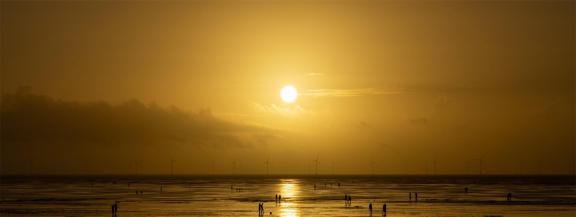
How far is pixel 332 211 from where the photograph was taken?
336 ft

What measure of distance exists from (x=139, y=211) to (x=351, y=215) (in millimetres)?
30054

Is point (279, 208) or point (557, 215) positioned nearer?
point (557, 215)

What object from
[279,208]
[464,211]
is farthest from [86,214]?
[464,211]

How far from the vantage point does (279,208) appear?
110 m

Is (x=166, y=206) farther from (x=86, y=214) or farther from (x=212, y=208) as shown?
(x=86, y=214)

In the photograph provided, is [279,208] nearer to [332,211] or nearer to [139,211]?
[332,211]

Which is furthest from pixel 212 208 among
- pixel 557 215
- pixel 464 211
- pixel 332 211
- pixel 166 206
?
pixel 557 215

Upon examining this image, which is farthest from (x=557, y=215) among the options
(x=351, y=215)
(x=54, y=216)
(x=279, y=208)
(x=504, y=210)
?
(x=54, y=216)

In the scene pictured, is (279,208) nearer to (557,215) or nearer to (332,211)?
(332,211)

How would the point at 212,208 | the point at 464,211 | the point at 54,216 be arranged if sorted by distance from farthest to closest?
1. the point at 212,208
2. the point at 464,211
3. the point at 54,216

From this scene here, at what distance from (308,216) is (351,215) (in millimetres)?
5889

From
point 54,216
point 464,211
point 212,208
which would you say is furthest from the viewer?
point 212,208

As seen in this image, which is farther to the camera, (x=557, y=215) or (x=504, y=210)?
(x=504, y=210)

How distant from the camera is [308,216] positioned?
305 ft
